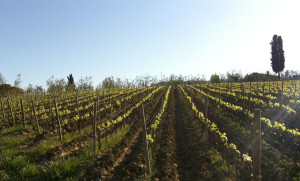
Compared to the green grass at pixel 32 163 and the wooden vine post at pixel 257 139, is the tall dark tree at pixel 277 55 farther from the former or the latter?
the wooden vine post at pixel 257 139

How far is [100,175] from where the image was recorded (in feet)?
17.4

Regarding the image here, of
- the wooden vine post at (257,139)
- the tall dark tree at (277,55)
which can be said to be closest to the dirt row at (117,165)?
the wooden vine post at (257,139)

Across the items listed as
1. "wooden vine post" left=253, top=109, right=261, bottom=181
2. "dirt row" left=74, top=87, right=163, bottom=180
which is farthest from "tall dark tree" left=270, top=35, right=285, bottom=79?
"wooden vine post" left=253, top=109, right=261, bottom=181

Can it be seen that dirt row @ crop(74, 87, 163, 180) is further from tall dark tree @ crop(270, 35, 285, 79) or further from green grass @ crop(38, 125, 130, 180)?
tall dark tree @ crop(270, 35, 285, 79)

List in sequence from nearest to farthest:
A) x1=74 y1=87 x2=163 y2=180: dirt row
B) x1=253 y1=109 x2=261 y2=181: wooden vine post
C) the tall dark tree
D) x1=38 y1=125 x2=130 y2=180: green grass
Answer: x1=253 y1=109 x2=261 y2=181: wooden vine post < x1=38 y1=125 x2=130 y2=180: green grass < x1=74 y1=87 x2=163 y2=180: dirt row < the tall dark tree

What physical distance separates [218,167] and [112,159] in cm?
319

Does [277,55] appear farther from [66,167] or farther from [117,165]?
[66,167]

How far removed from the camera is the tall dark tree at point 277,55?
5381 centimetres

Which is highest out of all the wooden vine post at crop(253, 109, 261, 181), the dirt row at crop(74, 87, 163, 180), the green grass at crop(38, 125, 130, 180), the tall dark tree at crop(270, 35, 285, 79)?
the tall dark tree at crop(270, 35, 285, 79)

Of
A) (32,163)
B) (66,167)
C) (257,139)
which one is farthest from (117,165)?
(257,139)

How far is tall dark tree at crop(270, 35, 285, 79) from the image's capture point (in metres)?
53.8

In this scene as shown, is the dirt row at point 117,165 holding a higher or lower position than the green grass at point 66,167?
lower

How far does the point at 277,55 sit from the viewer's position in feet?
178

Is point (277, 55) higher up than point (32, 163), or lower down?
higher up
